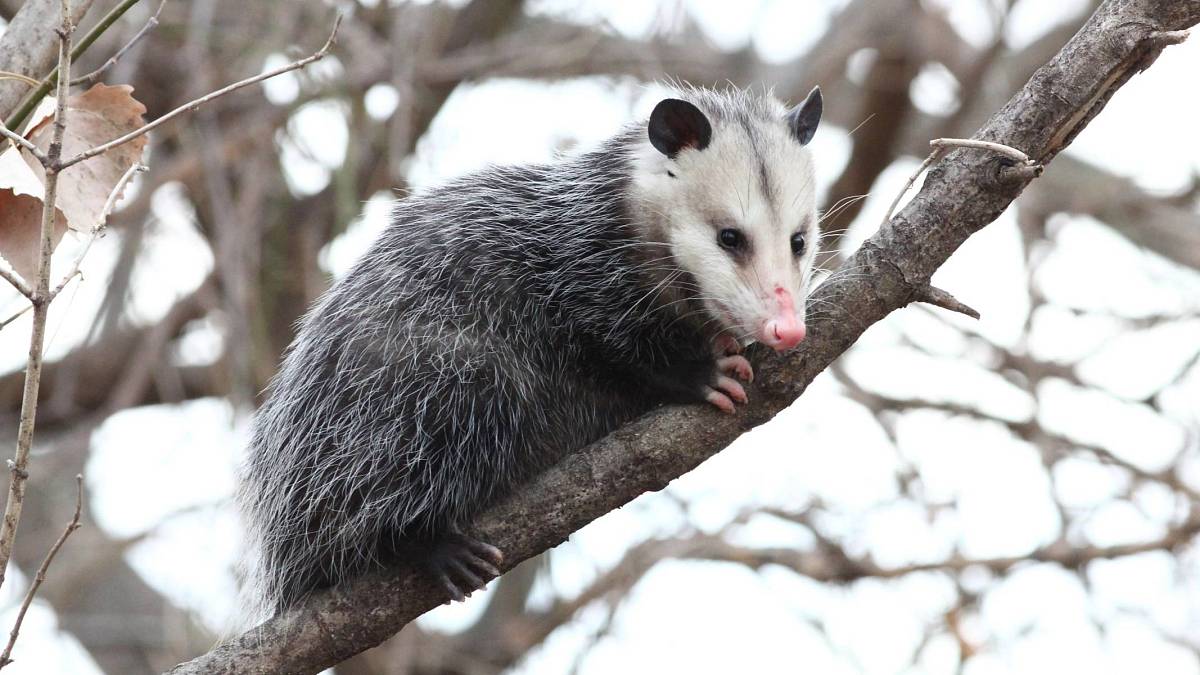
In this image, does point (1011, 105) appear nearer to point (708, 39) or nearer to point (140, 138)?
point (140, 138)

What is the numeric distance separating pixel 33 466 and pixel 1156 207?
4.87m

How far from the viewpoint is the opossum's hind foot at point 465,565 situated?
7.49 feet

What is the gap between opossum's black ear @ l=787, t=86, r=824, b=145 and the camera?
2.88 meters

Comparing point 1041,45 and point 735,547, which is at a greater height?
point 1041,45

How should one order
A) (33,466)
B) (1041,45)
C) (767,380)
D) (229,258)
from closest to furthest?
(767,380), (229,258), (33,466), (1041,45)

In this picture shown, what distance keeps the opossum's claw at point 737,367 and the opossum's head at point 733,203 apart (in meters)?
0.06

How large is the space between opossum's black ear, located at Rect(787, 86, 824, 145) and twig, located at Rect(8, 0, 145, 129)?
1489 millimetres

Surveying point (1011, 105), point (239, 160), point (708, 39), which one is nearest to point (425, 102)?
point (239, 160)

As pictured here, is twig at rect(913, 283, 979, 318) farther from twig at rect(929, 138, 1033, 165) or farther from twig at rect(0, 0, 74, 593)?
twig at rect(0, 0, 74, 593)

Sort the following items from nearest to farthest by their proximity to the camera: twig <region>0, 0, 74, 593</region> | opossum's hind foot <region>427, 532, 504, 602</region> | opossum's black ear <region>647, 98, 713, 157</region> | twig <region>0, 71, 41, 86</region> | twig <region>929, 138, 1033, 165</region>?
twig <region>0, 0, 74, 593</region>, twig <region>0, 71, 41, 86</region>, twig <region>929, 138, 1033, 165</region>, opossum's hind foot <region>427, 532, 504, 602</region>, opossum's black ear <region>647, 98, 713, 157</region>

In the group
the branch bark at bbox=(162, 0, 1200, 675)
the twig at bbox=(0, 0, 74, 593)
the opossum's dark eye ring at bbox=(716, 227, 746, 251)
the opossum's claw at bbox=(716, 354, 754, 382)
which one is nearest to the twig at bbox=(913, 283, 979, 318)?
the branch bark at bbox=(162, 0, 1200, 675)

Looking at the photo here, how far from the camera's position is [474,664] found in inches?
212

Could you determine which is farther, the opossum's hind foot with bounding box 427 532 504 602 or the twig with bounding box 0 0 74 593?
the opossum's hind foot with bounding box 427 532 504 602

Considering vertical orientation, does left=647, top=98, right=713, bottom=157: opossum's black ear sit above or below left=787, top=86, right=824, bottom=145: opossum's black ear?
above
